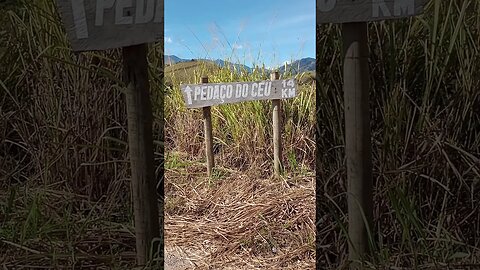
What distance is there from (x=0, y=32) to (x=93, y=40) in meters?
0.69

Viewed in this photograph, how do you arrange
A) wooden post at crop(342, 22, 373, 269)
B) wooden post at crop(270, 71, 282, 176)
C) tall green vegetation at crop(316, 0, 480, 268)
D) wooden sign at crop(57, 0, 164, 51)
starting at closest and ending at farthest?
1. wooden sign at crop(57, 0, 164, 51)
2. wooden post at crop(342, 22, 373, 269)
3. tall green vegetation at crop(316, 0, 480, 268)
4. wooden post at crop(270, 71, 282, 176)

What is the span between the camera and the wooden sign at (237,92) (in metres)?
1.79

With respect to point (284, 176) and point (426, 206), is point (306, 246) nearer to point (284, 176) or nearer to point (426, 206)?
point (284, 176)

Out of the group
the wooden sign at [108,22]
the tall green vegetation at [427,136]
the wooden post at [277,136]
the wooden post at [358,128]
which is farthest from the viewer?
the wooden post at [277,136]

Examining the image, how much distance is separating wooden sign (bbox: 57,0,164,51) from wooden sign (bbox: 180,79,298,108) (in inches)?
11.3

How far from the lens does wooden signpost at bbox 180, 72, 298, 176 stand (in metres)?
1.78

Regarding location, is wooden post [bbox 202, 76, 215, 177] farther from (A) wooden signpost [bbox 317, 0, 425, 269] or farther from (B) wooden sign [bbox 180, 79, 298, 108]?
(A) wooden signpost [bbox 317, 0, 425, 269]

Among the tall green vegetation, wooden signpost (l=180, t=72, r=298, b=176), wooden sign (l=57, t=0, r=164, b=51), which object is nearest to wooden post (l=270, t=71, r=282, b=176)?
wooden signpost (l=180, t=72, r=298, b=176)

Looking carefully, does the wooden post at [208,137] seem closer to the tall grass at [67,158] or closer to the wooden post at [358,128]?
the tall grass at [67,158]

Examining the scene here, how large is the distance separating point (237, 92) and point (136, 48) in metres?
0.39

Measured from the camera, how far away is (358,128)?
1570mm

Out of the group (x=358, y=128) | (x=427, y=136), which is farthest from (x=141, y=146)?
(x=427, y=136)

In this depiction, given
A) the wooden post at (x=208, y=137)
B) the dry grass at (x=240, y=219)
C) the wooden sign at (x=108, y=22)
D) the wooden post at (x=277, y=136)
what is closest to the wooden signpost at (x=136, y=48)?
the wooden sign at (x=108, y=22)

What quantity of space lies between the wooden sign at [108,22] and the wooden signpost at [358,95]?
476mm
